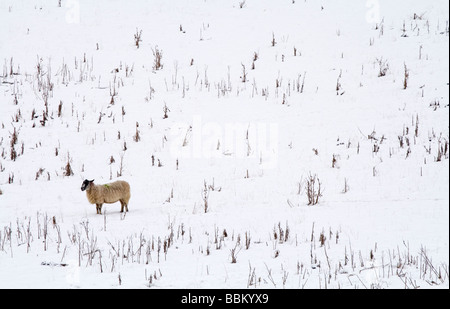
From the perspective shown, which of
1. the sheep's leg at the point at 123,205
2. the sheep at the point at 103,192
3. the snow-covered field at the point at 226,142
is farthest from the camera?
the sheep's leg at the point at 123,205

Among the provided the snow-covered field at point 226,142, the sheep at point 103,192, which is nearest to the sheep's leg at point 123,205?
the sheep at point 103,192

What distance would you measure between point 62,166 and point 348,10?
9.50 m

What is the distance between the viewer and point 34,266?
4.73 meters

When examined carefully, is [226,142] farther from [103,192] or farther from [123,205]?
[103,192]

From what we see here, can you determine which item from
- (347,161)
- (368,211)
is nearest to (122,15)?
(347,161)

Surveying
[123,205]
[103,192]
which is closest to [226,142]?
[123,205]

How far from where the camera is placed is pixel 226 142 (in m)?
9.40

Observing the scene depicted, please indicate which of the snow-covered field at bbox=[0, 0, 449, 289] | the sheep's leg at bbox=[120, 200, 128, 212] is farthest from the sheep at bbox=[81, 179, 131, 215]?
the snow-covered field at bbox=[0, 0, 449, 289]

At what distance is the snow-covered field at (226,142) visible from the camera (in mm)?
4723

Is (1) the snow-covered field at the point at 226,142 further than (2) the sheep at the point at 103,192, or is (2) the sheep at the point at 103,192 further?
(2) the sheep at the point at 103,192

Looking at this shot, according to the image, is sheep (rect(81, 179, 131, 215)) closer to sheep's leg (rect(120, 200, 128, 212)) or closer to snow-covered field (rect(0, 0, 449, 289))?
sheep's leg (rect(120, 200, 128, 212))

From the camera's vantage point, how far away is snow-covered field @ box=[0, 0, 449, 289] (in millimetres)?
4723

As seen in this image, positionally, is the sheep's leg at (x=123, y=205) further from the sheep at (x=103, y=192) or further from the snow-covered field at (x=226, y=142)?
the snow-covered field at (x=226, y=142)
